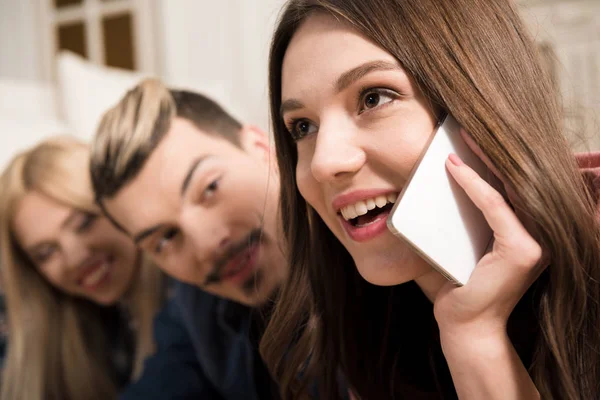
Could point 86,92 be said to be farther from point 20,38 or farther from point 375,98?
point 375,98

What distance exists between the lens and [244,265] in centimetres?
98

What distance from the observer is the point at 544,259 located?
0.57 metres

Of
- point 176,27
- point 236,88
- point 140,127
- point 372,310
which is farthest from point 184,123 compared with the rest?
point 176,27

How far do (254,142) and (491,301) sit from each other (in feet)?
1.91

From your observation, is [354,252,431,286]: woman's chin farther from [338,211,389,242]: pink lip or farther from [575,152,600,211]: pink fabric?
[575,152,600,211]: pink fabric

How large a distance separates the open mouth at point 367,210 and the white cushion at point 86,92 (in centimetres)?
134

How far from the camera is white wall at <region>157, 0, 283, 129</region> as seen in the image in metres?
2.24

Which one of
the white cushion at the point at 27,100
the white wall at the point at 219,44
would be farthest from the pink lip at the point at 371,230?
the white cushion at the point at 27,100

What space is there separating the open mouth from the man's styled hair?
414 millimetres

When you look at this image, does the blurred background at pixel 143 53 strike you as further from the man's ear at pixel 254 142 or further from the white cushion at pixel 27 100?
the man's ear at pixel 254 142

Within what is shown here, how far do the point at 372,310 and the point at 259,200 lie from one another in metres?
0.28

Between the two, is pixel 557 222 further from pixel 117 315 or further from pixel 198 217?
pixel 117 315

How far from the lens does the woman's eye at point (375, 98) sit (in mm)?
608

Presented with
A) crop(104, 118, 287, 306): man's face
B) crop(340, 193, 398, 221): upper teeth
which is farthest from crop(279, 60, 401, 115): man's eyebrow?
crop(104, 118, 287, 306): man's face
